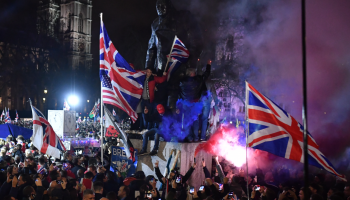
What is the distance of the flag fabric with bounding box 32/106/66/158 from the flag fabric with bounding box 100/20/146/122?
6.38 feet

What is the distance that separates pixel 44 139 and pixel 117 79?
270 cm

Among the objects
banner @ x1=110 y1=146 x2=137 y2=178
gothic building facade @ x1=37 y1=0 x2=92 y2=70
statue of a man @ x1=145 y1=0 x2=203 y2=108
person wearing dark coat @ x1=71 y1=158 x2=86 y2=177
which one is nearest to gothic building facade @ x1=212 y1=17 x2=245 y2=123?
statue of a man @ x1=145 y1=0 x2=203 y2=108

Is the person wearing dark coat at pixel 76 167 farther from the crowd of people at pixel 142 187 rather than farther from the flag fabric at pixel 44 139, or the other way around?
the flag fabric at pixel 44 139

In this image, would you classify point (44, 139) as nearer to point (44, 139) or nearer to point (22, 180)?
point (44, 139)

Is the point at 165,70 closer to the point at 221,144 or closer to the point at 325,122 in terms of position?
the point at 221,144

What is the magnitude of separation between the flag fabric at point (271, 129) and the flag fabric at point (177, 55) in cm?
396

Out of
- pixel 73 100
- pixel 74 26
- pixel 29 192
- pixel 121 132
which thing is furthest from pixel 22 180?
pixel 74 26

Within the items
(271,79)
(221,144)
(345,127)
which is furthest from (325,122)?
(221,144)

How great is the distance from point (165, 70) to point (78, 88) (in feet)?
206

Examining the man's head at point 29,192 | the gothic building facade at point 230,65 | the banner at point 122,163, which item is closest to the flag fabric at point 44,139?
the banner at point 122,163

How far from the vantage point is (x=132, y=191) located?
715cm

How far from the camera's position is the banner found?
988 centimetres

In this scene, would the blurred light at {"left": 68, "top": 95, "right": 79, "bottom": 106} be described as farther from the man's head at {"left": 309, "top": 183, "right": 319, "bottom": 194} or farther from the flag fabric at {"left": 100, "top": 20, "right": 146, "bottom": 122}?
the man's head at {"left": 309, "top": 183, "right": 319, "bottom": 194}

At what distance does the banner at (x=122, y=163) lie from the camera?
9.88 m
